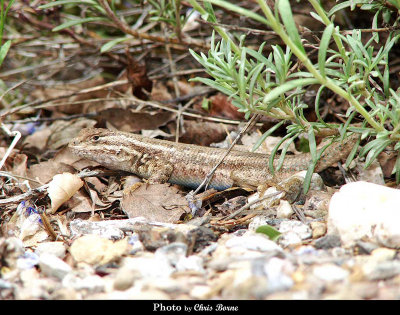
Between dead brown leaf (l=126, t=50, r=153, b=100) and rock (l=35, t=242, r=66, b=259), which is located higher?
dead brown leaf (l=126, t=50, r=153, b=100)

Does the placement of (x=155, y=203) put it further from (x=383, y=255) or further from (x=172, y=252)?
(x=383, y=255)

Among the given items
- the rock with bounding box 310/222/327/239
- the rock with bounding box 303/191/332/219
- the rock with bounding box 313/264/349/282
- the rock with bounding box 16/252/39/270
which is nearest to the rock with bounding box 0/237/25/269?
the rock with bounding box 16/252/39/270

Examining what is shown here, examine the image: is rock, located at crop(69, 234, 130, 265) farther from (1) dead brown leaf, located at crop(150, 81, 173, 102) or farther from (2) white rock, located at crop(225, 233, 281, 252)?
(1) dead brown leaf, located at crop(150, 81, 173, 102)

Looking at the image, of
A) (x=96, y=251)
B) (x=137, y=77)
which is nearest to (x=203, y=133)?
(x=137, y=77)

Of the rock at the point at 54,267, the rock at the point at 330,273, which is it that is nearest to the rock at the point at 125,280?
the rock at the point at 54,267

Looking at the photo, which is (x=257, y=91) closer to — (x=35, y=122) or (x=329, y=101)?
(x=329, y=101)
